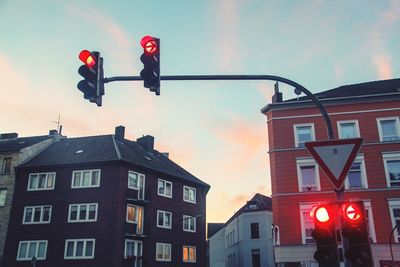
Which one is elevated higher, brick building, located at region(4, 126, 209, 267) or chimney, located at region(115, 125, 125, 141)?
chimney, located at region(115, 125, 125, 141)

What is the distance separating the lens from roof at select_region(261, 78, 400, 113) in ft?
108

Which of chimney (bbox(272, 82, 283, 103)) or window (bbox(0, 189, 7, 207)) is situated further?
window (bbox(0, 189, 7, 207))

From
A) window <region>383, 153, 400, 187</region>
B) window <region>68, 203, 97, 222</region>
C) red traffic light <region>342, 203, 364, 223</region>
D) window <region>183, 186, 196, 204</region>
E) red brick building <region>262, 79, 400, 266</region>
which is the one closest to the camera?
red traffic light <region>342, 203, 364, 223</region>

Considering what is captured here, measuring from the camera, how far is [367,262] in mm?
5918

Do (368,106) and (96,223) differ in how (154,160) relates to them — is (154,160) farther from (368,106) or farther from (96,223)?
(368,106)

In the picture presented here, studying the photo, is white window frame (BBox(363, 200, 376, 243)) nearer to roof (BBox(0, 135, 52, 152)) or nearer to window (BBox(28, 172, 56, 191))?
window (BBox(28, 172, 56, 191))

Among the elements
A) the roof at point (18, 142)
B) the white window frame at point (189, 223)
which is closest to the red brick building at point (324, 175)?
the white window frame at point (189, 223)

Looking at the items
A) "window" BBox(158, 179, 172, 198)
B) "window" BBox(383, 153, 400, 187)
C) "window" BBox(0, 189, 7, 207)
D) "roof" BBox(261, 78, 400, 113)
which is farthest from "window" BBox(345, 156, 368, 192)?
"window" BBox(0, 189, 7, 207)

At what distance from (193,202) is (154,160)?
265 inches

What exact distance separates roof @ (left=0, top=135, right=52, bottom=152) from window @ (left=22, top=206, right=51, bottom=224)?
21.2ft

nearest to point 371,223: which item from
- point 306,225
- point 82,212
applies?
point 306,225

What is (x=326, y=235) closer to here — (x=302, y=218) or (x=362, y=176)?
(x=302, y=218)

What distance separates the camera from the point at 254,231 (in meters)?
57.6

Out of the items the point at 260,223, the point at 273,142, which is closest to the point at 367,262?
the point at 273,142
